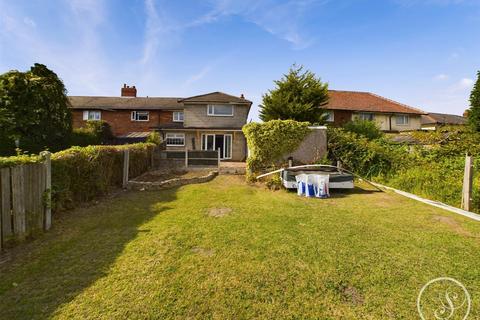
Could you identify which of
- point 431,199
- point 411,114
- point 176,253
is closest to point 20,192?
point 176,253

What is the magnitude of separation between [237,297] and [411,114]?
1343 inches

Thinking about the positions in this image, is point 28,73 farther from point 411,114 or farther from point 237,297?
point 411,114

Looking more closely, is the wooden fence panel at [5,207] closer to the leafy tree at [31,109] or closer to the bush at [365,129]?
the leafy tree at [31,109]

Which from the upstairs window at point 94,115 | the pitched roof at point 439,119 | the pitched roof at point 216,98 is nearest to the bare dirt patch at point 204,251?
the pitched roof at point 216,98

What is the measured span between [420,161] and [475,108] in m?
16.8

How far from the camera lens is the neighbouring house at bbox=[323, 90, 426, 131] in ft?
93.5

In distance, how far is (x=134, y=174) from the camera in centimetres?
1246

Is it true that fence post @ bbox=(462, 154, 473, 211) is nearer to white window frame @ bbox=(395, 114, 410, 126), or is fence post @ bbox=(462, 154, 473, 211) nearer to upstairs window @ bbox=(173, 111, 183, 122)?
upstairs window @ bbox=(173, 111, 183, 122)

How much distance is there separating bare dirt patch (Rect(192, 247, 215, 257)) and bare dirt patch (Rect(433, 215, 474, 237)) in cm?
548

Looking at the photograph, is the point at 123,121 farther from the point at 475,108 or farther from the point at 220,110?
the point at 475,108

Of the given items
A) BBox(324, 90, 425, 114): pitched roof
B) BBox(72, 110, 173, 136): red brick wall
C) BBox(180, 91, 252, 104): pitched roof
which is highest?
BBox(324, 90, 425, 114): pitched roof

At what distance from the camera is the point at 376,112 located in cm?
Result: 2861

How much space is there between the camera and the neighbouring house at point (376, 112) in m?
28.5

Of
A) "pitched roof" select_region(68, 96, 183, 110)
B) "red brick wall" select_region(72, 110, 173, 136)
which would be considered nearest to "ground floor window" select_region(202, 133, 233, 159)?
"pitched roof" select_region(68, 96, 183, 110)
